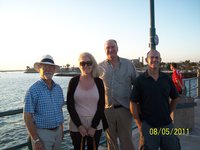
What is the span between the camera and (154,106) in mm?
3492

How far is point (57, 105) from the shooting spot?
3.34 meters

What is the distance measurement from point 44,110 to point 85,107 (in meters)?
0.62

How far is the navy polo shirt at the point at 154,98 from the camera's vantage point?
349 cm

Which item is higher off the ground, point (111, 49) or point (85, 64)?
point (111, 49)

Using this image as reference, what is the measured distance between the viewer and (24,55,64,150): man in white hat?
3.08m

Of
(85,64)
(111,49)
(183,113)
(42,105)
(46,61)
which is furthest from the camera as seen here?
(183,113)

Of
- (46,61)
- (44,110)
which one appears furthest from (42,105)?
(46,61)

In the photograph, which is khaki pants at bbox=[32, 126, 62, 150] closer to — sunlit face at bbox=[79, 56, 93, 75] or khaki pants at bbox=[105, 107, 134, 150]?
sunlit face at bbox=[79, 56, 93, 75]

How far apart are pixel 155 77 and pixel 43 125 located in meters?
1.65

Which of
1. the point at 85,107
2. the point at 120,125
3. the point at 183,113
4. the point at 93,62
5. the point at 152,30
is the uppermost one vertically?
the point at 152,30

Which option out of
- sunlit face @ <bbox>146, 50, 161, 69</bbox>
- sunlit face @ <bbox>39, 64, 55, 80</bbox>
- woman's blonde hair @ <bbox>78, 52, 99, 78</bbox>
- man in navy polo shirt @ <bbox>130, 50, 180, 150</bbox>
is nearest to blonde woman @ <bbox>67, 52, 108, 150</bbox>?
woman's blonde hair @ <bbox>78, 52, 99, 78</bbox>

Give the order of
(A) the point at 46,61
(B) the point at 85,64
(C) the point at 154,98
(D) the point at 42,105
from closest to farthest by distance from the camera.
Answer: (D) the point at 42,105 → (A) the point at 46,61 → (C) the point at 154,98 → (B) the point at 85,64

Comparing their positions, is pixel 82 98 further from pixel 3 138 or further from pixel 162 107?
pixel 3 138

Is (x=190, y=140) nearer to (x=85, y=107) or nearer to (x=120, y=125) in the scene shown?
(x=120, y=125)
